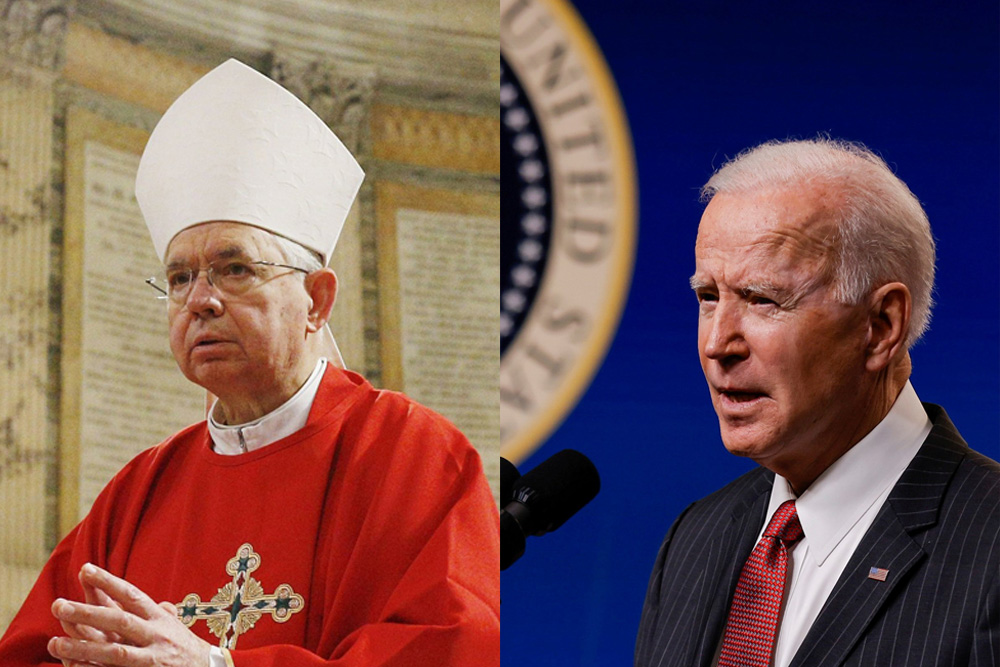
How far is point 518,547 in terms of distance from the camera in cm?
251

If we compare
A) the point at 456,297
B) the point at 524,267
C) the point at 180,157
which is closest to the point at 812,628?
the point at 456,297

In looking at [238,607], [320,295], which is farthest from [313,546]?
[320,295]

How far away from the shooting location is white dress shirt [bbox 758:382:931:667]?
2.50 meters

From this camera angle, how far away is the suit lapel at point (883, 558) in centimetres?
234

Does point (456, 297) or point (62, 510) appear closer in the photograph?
point (62, 510)

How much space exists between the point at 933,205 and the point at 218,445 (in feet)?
6.69

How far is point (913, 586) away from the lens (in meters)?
2.34

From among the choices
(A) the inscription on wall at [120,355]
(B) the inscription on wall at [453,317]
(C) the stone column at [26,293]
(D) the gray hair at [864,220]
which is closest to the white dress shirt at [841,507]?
(D) the gray hair at [864,220]

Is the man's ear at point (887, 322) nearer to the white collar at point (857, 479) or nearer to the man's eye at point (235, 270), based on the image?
the white collar at point (857, 479)

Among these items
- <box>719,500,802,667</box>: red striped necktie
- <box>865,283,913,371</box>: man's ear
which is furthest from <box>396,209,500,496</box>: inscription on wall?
<box>865,283,913,371</box>: man's ear

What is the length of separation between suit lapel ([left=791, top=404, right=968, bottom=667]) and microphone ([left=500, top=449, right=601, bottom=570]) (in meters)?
0.52

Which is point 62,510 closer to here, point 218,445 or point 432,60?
point 218,445

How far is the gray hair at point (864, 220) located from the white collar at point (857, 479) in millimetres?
195

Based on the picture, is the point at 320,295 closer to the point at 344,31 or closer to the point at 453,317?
the point at 453,317
